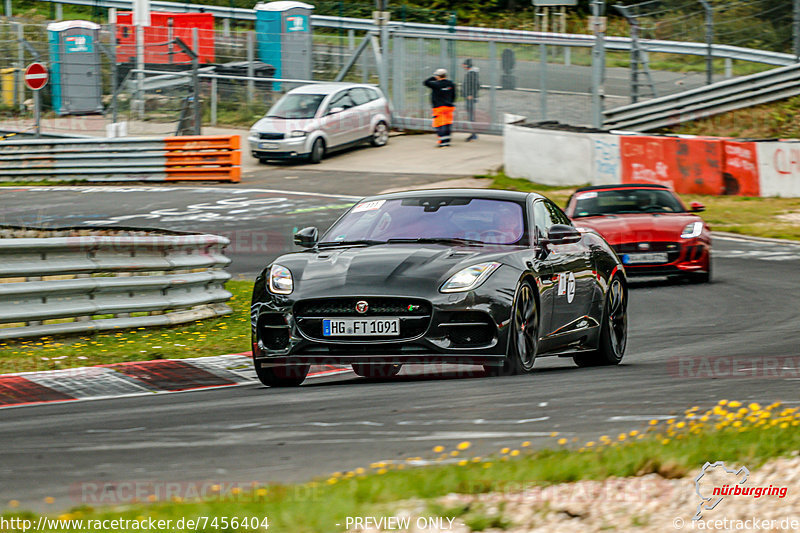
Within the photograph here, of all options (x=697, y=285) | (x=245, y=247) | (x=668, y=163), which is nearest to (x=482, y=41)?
(x=668, y=163)

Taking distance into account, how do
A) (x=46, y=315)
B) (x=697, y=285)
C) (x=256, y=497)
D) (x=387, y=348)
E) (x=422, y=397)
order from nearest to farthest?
(x=256, y=497)
(x=422, y=397)
(x=387, y=348)
(x=46, y=315)
(x=697, y=285)

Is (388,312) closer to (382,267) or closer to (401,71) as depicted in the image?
(382,267)

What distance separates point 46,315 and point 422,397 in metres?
4.24

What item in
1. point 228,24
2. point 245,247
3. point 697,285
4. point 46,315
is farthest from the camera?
point 228,24

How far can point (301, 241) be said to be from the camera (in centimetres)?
898

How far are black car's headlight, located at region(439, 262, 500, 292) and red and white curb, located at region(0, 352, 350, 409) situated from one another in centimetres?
180

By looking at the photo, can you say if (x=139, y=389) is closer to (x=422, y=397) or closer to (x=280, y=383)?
→ (x=280, y=383)

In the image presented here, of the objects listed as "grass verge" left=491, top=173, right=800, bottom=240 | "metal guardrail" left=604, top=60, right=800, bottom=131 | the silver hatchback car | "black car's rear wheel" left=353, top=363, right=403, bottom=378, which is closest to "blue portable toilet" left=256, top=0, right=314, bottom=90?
the silver hatchback car

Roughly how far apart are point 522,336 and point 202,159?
2223cm

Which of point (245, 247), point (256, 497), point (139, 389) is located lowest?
point (245, 247)

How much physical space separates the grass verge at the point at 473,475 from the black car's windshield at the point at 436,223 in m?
2.93

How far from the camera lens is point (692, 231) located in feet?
51.9
